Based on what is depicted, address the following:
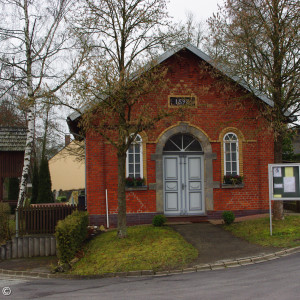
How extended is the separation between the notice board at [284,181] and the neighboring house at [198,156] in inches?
112

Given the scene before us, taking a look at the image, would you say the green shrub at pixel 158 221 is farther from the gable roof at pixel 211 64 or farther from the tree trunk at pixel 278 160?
the gable roof at pixel 211 64

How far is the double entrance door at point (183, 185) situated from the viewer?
45.0 ft

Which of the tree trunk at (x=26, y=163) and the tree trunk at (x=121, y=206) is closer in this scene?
the tree trunk at (x=121, y=206)

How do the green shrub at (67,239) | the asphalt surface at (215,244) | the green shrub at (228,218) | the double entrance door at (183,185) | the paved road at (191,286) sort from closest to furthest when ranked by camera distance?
the paved road at (191,286), the asphalt surface at (215,244), the green shrub at (67,239), the green shrub at (228,218), the double entrance door at (183,185)

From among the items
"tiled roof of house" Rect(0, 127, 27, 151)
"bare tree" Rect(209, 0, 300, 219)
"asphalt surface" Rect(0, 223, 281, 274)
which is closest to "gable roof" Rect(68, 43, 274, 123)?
"bare tree" Rect(209, 0, 300, 219)

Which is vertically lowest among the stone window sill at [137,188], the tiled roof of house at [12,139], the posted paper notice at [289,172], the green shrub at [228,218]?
the green shrub at [228,218]

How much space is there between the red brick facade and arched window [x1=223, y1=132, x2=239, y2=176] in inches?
6.9

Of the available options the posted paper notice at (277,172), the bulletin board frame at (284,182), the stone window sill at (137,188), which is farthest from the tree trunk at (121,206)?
the posted paper notice at (277,172)

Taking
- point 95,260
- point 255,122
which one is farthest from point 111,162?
point 255,122

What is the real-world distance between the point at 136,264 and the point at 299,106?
6696 mm

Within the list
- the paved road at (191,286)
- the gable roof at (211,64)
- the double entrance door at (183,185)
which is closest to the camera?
the paved road at (191,286)

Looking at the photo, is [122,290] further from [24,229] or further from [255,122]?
[255,122]

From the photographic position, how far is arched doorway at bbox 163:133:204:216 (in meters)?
13.7

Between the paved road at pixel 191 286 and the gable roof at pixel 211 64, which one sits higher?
the gable roof at pixel 211 64
